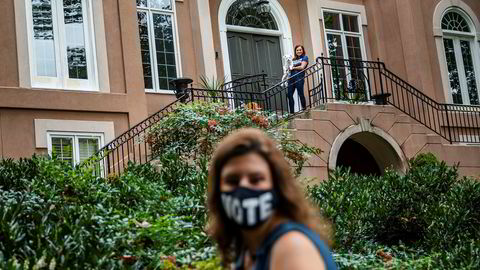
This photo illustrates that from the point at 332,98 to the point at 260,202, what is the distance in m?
13.0

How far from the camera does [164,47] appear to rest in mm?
16594

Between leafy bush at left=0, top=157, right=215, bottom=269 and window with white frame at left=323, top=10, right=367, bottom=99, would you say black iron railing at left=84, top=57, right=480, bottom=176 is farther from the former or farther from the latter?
leafy bush at left=0, top=157, right=215, bottom=269

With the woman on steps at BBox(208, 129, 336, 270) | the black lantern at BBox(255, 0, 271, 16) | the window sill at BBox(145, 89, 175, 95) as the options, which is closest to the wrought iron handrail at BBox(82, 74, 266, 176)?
the window sill at BBox(145, 89, 175, 95)

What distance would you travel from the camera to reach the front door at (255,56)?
58.5 ft

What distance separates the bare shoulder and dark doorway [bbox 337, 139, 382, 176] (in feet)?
50.1

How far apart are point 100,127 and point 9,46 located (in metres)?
2.32

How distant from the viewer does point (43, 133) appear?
550 inches

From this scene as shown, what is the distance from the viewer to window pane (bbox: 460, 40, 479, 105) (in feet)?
66.8

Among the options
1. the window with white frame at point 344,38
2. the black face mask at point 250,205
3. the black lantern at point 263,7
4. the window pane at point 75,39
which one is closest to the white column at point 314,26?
the window with white frame at point 344,38

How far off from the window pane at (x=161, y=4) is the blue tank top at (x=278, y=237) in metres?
14.6

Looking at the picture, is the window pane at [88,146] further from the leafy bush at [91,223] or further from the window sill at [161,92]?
the leafy bush at [91,223]

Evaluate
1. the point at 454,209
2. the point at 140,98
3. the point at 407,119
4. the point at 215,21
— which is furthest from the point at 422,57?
the point at 454,209

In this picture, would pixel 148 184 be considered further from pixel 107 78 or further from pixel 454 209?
pixel 107 78

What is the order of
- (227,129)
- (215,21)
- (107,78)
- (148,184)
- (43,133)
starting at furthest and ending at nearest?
(215,21)
(107,78)
(43,133)
(227,129)
(148,184)
